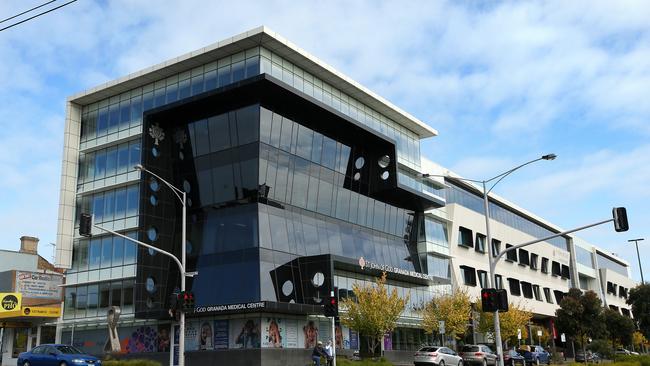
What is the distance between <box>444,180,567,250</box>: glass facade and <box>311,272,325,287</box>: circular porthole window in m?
27.1

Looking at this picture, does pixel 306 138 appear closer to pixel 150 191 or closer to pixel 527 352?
pixel 150 191

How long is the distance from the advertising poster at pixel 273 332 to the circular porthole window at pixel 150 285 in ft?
31.0

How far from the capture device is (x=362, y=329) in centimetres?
3816

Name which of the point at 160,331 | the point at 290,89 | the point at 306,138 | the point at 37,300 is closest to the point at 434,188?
the point at 306,138

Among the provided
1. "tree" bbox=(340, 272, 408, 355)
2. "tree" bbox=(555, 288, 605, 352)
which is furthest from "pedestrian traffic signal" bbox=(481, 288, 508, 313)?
"tree" bbox=(555, 288, 605, 352)

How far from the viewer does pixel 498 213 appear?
76.1 m

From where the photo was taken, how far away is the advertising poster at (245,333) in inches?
1460

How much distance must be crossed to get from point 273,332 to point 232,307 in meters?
3.10

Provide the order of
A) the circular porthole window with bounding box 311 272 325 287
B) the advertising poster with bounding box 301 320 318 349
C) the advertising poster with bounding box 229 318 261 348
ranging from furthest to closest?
the circular porthole window with bounding box 311 272 325 287
the advertising poster with bounding box 301 320 318 349
the advertising poster with bounding box 229 318 261 348

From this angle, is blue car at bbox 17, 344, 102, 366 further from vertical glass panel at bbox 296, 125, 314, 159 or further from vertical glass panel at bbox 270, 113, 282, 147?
vertical glass panel at bbox 296, 125, 314, 159

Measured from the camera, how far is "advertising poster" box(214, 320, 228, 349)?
38.2 m

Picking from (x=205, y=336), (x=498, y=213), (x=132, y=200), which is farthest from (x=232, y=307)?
(x=498, y=213)

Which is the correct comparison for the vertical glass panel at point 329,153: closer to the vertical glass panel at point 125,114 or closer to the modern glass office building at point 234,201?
the modern glass office building at point 234,201

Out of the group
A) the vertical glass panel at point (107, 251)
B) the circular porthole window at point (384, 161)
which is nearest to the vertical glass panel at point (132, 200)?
the vertical glass panel at point (107, 251)
